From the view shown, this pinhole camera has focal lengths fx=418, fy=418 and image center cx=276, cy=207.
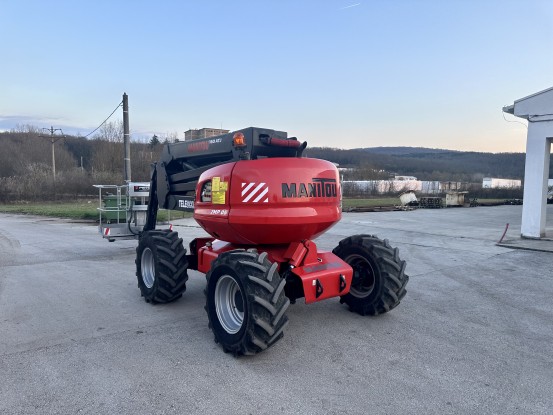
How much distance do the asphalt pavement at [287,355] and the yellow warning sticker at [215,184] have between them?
1.65 meters

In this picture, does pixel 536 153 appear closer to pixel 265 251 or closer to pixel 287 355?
pixel 265 251

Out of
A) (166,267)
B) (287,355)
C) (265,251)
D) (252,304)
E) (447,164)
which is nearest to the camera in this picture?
(252,304)

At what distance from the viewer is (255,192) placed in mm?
4512

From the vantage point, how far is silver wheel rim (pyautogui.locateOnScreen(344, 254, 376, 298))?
5.35 m

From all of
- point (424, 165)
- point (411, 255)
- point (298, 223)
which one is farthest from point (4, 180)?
point (424, 165)

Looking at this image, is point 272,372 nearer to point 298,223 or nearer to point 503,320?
point 298,223

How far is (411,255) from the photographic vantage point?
10.3 meters

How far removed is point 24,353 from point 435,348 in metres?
4.22

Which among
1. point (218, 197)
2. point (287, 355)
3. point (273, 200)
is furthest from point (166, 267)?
point (287, 355)

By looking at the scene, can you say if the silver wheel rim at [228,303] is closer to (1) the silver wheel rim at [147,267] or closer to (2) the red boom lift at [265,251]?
(2) the red boom lift at [265,251]

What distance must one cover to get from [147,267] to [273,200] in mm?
2730

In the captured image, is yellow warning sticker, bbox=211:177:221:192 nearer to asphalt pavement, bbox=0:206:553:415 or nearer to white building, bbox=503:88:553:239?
asphalt pavement, bbox=0:206:553:415

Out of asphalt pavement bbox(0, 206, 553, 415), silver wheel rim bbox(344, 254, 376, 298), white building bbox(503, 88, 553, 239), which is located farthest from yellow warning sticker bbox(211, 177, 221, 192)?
white building bbox(503, 88, 553, 239)

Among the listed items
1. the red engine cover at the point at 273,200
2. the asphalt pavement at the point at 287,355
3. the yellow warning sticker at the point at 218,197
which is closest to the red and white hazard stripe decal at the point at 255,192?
the red engine cover at the point at 273,200
